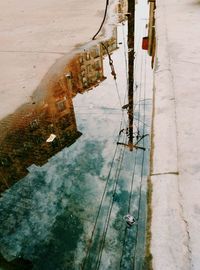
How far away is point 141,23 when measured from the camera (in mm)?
10453

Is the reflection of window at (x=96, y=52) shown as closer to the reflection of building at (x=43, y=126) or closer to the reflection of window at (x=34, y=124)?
the reflection of building at (x=43, y=126)

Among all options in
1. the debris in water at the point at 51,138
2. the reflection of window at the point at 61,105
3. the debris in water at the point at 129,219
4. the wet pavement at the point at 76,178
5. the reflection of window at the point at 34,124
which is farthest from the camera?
the reflection of window at the point at 61,105

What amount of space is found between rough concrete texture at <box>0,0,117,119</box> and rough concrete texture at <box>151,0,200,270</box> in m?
3.27

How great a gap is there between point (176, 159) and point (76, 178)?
5.23 ft

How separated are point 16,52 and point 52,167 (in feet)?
19.4

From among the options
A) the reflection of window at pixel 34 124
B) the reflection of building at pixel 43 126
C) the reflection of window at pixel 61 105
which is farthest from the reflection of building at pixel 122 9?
the reflection of window at pixel 34 124

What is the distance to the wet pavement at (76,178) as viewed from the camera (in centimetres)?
304

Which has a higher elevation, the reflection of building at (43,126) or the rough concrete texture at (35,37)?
the rough concrete texture at (35,37)

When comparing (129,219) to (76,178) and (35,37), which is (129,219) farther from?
(35,37)

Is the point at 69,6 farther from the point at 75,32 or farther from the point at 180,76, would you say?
the point at 180,76

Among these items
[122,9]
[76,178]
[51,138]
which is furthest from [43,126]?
[122,9]

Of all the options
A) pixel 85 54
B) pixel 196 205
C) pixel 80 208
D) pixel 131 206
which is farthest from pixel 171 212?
pixel 85 54

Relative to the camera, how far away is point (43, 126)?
16.6 ft

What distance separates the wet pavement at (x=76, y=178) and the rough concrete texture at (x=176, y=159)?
2.49 feet
